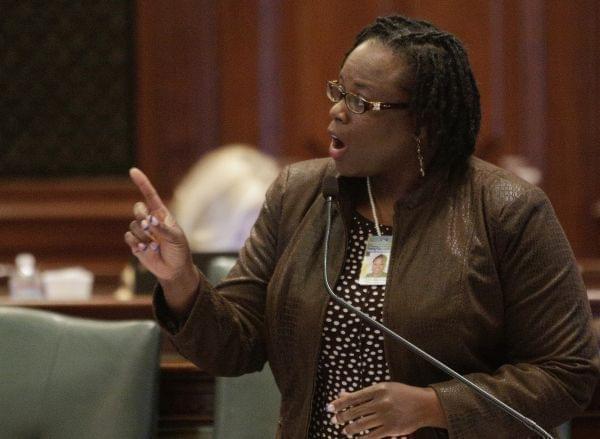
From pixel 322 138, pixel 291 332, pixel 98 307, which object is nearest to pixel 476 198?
pixel 291 332

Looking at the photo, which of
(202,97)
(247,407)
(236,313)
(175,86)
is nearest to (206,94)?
(202,97)

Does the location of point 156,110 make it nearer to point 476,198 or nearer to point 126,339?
point 126,339

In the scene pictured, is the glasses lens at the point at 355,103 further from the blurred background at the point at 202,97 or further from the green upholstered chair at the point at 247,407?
the blurred background at the point at 202,97

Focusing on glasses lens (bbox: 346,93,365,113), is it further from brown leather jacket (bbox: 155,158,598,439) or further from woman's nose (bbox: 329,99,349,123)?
brown leather jacket (bbox: 155,158,598,439)

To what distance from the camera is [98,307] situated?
2.26 m

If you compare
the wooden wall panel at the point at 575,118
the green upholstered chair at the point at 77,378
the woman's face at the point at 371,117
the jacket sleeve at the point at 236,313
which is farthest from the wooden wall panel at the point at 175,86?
the woman's face at the point at 371,117

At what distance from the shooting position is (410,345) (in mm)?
1334

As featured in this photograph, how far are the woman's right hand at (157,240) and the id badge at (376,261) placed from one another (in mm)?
247

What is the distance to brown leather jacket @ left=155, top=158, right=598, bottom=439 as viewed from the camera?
1.46 meters

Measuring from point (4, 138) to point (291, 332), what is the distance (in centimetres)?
331

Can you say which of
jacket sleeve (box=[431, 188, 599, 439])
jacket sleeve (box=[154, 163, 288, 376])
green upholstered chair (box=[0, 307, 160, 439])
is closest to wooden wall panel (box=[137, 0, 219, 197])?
green upholstered chair (box=[0, 307, 160, 439])

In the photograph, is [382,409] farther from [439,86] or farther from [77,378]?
[77,378]

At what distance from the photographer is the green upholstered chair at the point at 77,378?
183cm

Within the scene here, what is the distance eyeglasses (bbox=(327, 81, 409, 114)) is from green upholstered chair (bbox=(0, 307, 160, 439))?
22.9 inches
